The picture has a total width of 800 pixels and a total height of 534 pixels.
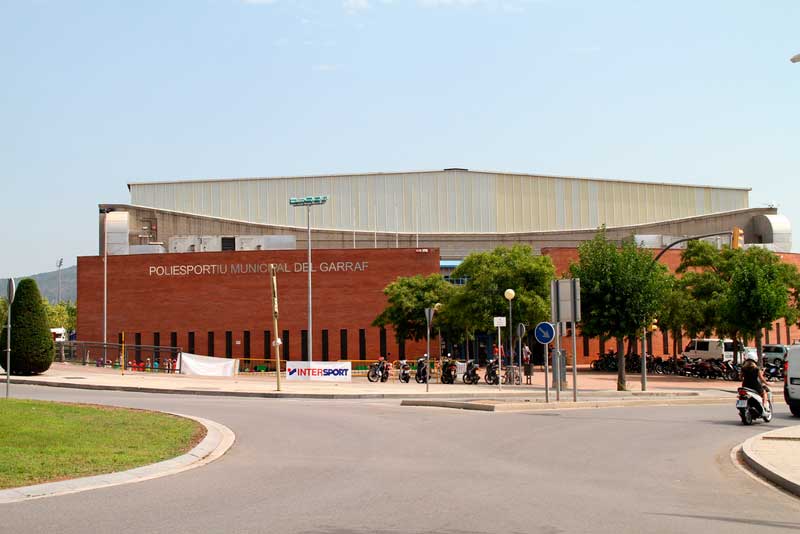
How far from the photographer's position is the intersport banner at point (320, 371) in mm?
43656

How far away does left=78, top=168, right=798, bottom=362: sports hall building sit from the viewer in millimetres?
66625

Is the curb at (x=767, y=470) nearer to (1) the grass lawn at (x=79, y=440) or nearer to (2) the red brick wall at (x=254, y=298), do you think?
(1) the grass lawn at (x=79, y=440)

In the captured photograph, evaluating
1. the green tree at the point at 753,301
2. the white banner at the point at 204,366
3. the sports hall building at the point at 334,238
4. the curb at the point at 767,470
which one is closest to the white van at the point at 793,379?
the curb at the point at 767,470

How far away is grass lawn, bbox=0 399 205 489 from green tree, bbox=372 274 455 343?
1451 inches

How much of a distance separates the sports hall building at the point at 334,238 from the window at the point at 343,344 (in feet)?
0.24

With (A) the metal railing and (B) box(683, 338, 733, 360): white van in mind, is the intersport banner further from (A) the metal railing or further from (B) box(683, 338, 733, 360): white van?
(B) box(683, 338, 733, 360): white van

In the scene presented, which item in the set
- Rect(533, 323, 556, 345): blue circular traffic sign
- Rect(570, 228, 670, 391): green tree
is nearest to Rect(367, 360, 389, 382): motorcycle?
Rect(570, 228, 670, 391): green tree

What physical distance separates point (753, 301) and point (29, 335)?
34163mm

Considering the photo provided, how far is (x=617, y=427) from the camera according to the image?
64.2ft

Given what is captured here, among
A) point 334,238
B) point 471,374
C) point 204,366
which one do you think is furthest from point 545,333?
point 334,238

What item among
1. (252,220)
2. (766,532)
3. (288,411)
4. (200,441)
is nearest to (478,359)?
(252,220)

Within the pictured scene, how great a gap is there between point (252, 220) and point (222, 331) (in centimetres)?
2041

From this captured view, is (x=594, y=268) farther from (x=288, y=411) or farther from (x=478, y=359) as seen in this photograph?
(x=478, y=359)

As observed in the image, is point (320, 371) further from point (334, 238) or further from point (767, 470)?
point (334, 238)
